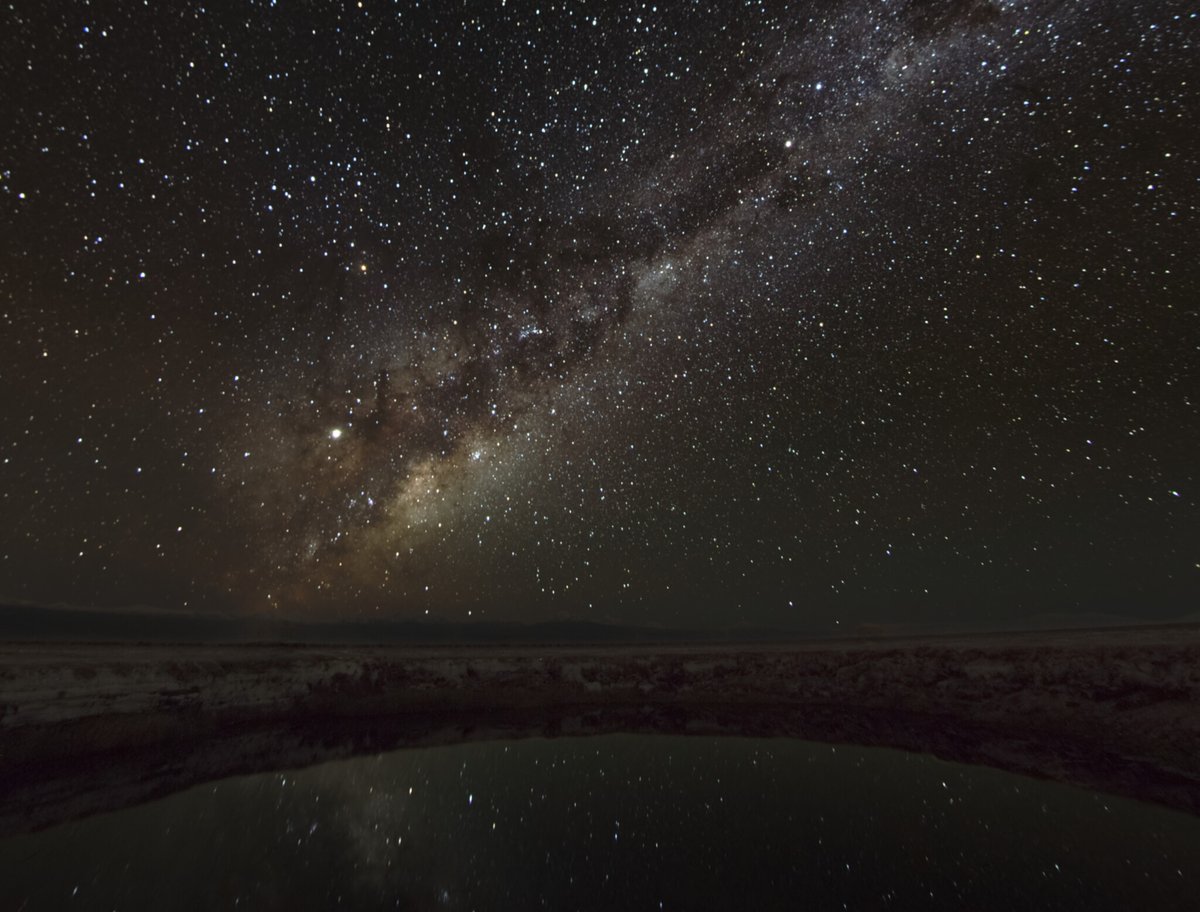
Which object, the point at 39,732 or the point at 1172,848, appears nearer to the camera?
the point at 1172,848

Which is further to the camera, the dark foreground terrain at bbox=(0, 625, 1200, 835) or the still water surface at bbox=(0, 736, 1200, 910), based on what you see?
the dark foreground terrain at bbox=(0, 625, 1200, 835)

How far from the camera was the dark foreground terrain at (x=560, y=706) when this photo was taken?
8.47 meters

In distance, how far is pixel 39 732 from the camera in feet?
28.4

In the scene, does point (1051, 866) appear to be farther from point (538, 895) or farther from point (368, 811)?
point (368, 811)

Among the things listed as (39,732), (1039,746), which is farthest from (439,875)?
(1039,746)

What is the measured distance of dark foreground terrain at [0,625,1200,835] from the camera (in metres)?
8.47

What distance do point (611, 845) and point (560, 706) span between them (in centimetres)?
1123

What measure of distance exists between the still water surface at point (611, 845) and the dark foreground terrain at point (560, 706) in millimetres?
1585

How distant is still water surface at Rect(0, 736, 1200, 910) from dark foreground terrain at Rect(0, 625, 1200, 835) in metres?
1.59

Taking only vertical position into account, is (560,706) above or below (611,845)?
below

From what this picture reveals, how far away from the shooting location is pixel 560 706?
16312 millimetres

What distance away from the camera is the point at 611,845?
5.86 meters

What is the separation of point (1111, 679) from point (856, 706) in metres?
6.48

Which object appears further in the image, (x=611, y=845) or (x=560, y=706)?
(x=560, y=706)
